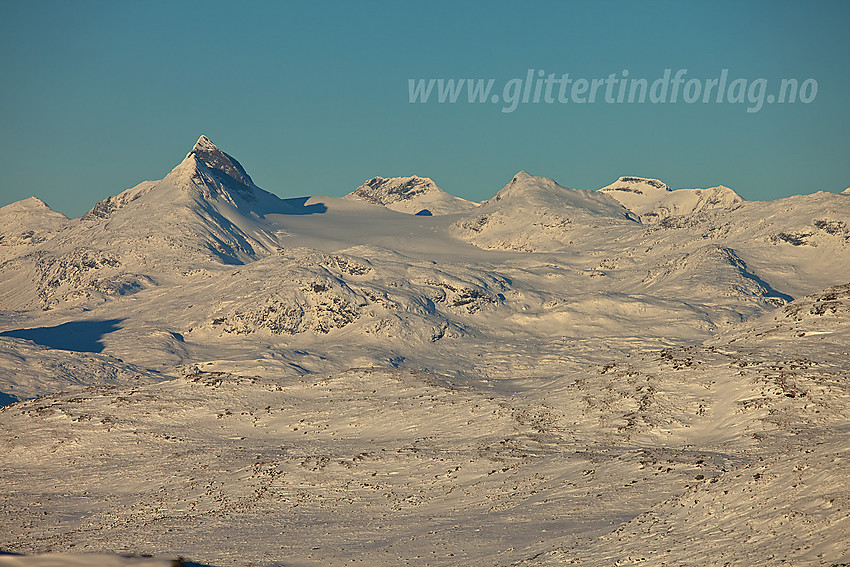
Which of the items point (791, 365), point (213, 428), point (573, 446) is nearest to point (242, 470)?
point (213, 428)

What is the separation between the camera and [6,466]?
241ft

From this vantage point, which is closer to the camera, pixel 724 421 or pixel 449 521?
pixel 449 521

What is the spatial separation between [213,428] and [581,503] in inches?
1638

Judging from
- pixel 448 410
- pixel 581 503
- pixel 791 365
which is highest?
pixel 791 365

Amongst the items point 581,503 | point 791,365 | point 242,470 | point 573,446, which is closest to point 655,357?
point 791,365

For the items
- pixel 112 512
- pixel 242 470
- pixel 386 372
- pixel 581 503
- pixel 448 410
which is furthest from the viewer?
pixel 386 372

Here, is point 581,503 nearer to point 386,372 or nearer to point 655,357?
point 655,357

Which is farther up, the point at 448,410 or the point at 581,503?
the point at 448,410

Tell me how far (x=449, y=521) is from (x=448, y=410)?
25.8 metres

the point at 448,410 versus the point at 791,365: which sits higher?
the point at 791,365

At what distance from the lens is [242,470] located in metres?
65.3

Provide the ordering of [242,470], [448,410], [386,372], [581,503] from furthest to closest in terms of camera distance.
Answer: [386,372]
[448,410]
[242,470]
[581,503]

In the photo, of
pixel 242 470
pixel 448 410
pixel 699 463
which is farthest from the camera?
pixel 448 410

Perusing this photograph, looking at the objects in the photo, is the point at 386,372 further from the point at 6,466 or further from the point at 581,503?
the point at 581,503
